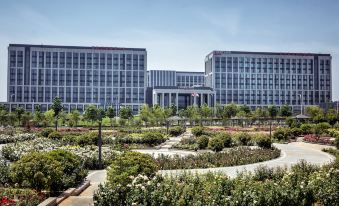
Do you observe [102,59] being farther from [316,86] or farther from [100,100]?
[316,86]

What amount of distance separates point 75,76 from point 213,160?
12250 centimetres

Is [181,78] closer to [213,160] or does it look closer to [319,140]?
[319,140]

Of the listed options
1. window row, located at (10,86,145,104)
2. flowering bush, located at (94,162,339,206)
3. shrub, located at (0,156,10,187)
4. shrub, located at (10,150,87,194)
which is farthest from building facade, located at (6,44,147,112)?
flowering bush, located at (94,162,339,206)

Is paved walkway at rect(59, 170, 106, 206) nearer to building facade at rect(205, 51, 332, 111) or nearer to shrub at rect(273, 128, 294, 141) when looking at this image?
shrub at rect(273, 128, 294, 141)

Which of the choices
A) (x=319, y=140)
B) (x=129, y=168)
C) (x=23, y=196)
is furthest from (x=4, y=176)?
(x=319, y=140)

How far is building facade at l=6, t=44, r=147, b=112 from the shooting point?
133750 millimetres

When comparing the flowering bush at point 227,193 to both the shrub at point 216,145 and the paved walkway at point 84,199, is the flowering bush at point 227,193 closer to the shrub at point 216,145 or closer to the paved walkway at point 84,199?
the paved walkway at point 84,199

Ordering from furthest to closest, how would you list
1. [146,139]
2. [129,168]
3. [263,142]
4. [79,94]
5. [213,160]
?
[79,94]
[146,139]
[263,142]
[213,160]
[129,168]

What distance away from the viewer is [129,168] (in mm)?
12070

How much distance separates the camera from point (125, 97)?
140 metres

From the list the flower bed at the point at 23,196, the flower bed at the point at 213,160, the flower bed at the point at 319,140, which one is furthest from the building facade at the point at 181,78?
the flower bed at the point at 23,196

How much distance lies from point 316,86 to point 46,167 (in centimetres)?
15466

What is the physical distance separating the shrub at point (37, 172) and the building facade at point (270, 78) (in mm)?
138886

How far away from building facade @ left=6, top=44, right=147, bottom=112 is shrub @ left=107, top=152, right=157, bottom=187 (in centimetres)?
12735
